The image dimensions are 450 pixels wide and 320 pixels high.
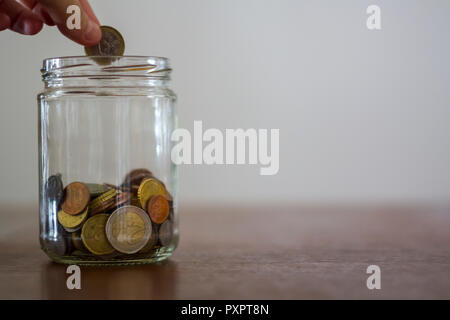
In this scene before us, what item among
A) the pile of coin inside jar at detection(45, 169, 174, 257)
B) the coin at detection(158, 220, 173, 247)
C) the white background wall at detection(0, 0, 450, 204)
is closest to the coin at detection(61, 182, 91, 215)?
the pile of coin inside jar at detection(45, 169, 174, 257)

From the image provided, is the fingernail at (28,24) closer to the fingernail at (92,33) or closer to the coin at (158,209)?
the fingernail at (92,33)

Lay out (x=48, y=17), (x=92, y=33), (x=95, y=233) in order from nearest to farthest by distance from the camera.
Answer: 1. (x=95, y=233)
2. (x=92, y=33)
3. (x=48, y=17)

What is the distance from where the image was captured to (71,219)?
0.96 m

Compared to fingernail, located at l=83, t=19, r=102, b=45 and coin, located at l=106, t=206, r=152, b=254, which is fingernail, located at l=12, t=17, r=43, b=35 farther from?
coin, located at l=106, t=206, r=152, b=254

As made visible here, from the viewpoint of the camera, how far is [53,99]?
3.41ft

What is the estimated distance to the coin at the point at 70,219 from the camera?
3.13ft

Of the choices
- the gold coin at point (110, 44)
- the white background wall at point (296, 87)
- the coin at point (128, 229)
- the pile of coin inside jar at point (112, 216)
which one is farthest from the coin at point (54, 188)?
the white background wall at point (296, 87)

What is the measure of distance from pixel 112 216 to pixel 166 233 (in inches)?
3.9

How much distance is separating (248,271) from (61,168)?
0.37 meters

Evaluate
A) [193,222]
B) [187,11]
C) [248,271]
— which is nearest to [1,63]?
[187,11]

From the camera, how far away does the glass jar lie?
3.15 feet

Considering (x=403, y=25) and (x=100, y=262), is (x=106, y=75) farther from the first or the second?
(x=403, y=25)

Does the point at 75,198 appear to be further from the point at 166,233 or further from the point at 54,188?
the point at 166,233

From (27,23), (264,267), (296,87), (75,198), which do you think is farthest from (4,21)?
(296,87)
